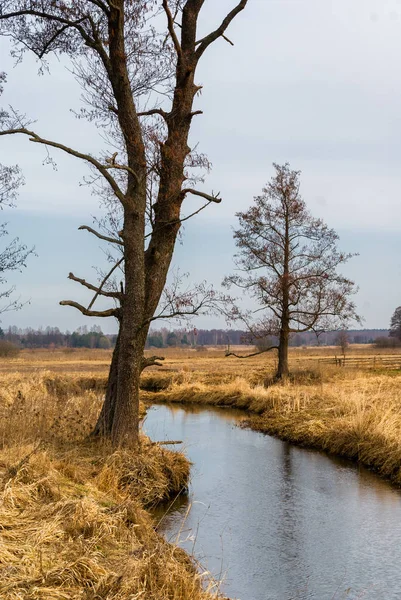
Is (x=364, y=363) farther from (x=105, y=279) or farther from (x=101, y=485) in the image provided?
(x=101, y=485)

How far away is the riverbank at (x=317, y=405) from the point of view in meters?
14.1

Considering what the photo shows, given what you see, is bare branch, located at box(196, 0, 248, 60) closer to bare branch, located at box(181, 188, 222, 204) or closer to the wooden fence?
bare branch, located at box(181, 188, 222, 204)

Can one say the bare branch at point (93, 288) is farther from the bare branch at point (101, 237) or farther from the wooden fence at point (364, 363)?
the wooden fence at point (364, 363)

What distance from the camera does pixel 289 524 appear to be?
31.9 feet

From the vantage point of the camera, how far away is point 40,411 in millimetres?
12297

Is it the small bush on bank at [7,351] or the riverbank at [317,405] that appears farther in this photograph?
the small bush on bank at [7,351]

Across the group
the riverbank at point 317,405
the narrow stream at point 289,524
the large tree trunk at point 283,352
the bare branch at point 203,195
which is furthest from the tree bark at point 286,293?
the bare branch at point 203,195

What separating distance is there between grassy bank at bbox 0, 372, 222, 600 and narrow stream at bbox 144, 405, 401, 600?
72 centimetres

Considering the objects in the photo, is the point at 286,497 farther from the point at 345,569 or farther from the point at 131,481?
the point at 345,569

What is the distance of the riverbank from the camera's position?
555 inches

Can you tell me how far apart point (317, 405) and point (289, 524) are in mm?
10230

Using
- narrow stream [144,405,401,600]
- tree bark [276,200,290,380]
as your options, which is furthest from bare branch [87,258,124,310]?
tree bark [276,200,290,380]

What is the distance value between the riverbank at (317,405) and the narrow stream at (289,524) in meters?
0.59

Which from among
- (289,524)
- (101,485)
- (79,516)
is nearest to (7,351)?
(101,485)
